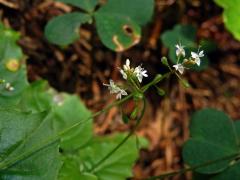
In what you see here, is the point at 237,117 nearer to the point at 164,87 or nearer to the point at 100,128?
the point at 164,87

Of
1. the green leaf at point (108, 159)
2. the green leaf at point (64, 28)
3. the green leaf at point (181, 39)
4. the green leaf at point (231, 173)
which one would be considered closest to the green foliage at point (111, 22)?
the green leaf at point (64, 28)

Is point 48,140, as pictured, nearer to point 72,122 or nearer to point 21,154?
point 21,154

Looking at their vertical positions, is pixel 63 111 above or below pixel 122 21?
below

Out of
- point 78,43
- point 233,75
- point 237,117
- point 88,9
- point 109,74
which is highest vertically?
point 88,9

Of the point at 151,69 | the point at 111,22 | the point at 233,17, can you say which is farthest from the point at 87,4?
the point at 233,17

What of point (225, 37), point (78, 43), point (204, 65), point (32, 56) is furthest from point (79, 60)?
point (225, 37)

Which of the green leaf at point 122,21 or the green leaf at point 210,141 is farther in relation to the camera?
the green leaf at point 122,21

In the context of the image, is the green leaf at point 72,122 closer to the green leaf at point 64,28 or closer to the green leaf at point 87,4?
the green leaf at point 64,28
